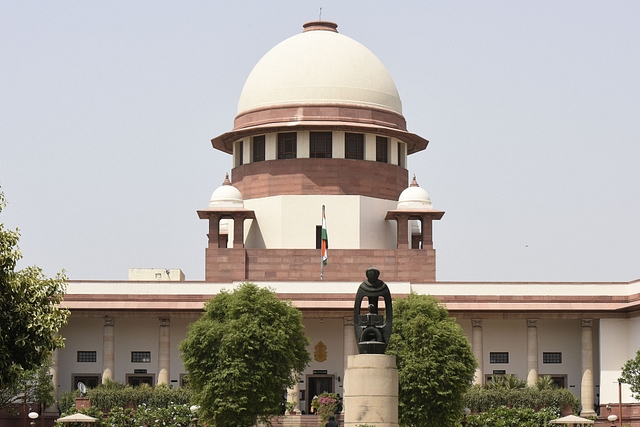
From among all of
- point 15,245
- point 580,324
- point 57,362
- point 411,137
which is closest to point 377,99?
point 411,137

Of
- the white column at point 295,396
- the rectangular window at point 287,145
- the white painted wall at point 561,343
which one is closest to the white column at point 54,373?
the white column at point 295,396

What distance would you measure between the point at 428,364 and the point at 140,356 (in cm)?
1761

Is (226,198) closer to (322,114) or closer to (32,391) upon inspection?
(322,114)

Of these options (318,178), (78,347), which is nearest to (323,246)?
(318,178)

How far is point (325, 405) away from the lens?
58156 mm

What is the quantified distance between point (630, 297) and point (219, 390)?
2207cm

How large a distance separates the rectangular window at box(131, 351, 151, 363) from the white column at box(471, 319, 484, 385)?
15226 mm

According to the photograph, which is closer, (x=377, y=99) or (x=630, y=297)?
(x=630, y=297)

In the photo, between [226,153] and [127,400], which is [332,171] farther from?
[127,400]

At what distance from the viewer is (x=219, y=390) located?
50438 millimetres

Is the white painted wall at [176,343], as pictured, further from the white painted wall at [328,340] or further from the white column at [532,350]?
the white column at [532,350]

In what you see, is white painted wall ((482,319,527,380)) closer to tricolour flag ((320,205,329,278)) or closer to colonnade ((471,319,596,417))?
colonnade ((471,319,596,417))

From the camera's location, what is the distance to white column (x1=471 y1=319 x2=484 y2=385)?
62906 mm

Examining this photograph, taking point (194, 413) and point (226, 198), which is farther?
point (226, 198)
